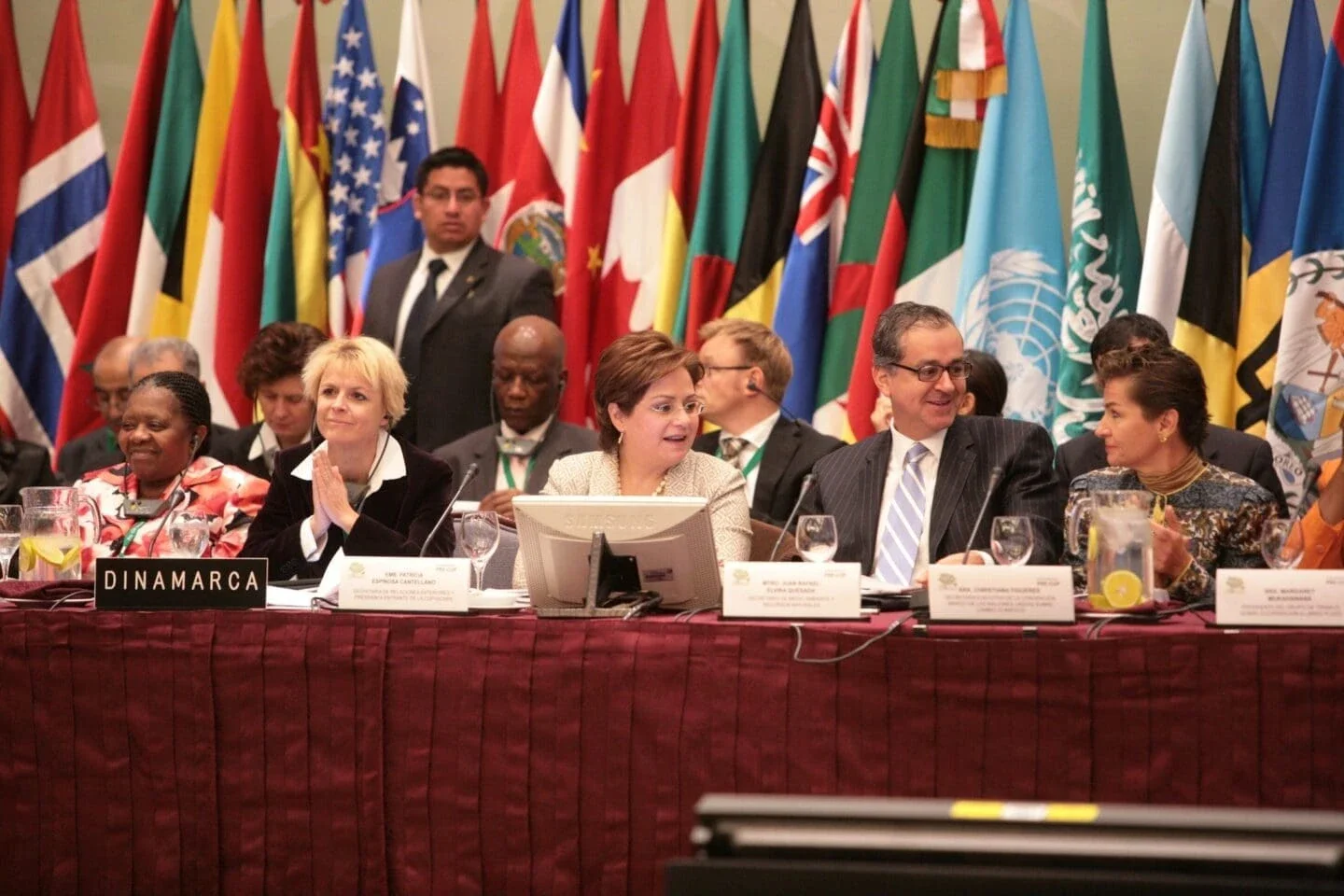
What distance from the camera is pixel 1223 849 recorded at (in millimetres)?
1530

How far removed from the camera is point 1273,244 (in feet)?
17.3

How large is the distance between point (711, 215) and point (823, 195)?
42 cm

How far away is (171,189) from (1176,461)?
4.24 meters

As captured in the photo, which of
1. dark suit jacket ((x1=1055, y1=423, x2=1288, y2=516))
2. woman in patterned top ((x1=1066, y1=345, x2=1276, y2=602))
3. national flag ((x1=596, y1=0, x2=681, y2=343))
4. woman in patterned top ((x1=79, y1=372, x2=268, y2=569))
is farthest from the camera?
national flag ((x1=596, y1=0, x2=681, y2=343))

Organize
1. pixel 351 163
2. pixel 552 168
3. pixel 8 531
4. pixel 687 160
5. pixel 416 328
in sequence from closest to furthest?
pixel 8 531
pixel 416 328
pixel 687 160
pixel 552 168
pixel 351 163

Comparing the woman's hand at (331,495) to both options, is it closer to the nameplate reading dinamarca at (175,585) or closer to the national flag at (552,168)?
the nameplate reading dinamarca at (175,585)

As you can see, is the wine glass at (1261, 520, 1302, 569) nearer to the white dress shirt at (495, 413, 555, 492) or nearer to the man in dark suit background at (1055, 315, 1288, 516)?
the man in dark suit background at (1055, 315, 1288, 516)

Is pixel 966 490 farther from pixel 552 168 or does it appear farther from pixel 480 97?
pixel 480 97

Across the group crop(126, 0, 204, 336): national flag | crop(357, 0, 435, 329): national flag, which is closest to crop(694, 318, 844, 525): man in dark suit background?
crop(357, 0, 435, 329): national flag

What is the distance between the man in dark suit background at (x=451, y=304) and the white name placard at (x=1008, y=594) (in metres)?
3.20

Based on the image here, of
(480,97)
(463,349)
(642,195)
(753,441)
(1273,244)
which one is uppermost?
(480,97)

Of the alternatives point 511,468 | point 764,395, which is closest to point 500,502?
point 511,468

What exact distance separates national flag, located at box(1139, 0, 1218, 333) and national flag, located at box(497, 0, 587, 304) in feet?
6.75

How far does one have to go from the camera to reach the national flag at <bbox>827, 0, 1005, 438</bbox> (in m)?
5.56
